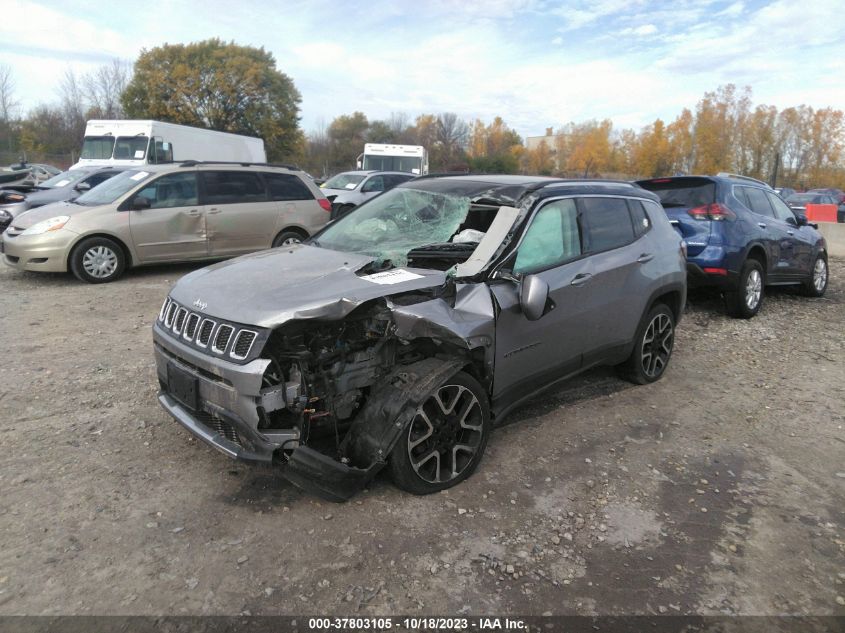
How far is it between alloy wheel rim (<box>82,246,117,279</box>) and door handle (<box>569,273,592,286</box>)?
7005 mm

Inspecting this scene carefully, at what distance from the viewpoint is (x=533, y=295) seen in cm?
340

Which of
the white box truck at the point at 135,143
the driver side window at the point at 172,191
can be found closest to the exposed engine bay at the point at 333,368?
the driver side window at the point at 172,191

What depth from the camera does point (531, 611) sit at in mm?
2512

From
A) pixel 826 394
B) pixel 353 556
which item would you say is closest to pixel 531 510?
pixel 353 556

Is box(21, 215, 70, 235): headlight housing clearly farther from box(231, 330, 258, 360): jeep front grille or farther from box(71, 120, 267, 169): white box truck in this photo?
box(71, 120, 267, 169): white box truck

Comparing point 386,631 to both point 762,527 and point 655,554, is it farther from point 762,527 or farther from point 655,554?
point 762,527

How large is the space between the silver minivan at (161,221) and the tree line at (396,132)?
1227 inches

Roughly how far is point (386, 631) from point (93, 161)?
17233 mm

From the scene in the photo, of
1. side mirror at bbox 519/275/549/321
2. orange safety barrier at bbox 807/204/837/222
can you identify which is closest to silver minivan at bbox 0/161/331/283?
side mirror at bbox 519/275/549/321

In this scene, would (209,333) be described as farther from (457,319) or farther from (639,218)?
(639,218)

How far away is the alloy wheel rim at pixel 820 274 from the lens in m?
9.13

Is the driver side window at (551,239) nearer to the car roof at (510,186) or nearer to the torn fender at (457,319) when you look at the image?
the car roof at (510,186)

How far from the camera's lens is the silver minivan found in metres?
8.10

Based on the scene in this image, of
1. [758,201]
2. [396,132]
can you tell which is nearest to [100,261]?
[758,201]
